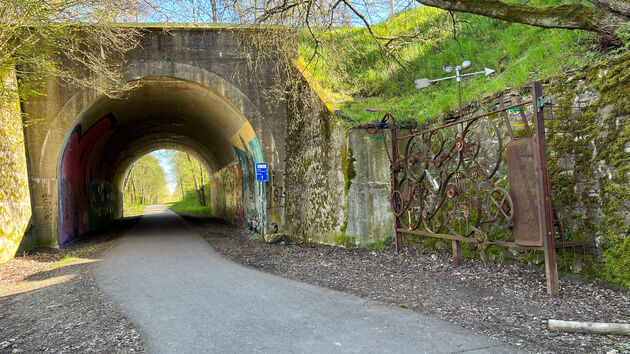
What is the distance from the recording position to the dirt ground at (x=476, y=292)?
12.6 feet

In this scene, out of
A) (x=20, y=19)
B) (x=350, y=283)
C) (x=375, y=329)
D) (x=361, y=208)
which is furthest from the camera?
(x=361, y=208)

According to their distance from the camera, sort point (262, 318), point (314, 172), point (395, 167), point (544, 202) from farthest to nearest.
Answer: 1. point (314, 172)
2. point (395, 167)
3. point (544, 202)
4. point (262, 318)

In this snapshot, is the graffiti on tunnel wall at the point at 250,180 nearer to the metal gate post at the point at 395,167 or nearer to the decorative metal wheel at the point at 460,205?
the metal gate post at the point at 395,167

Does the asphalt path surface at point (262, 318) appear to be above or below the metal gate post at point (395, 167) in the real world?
below

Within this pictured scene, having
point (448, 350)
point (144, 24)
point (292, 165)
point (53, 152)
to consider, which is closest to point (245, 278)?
point (448, 350)

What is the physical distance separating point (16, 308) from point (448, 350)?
19.2 feet

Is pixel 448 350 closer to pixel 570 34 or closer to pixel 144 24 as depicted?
pixel 570 34

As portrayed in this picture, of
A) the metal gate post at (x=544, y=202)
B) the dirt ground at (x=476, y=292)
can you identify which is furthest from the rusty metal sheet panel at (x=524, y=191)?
the dirt ground at (x=476, y=292)

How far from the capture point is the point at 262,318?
4730 millimetres

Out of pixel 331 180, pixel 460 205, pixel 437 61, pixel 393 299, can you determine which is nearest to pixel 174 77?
pixel 331 180

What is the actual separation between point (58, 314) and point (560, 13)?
7.36 m

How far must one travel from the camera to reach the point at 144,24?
12062 millimetres

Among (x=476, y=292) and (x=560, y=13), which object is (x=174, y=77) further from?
(x=476, y=292)

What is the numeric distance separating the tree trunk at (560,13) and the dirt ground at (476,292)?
3.18 metres
